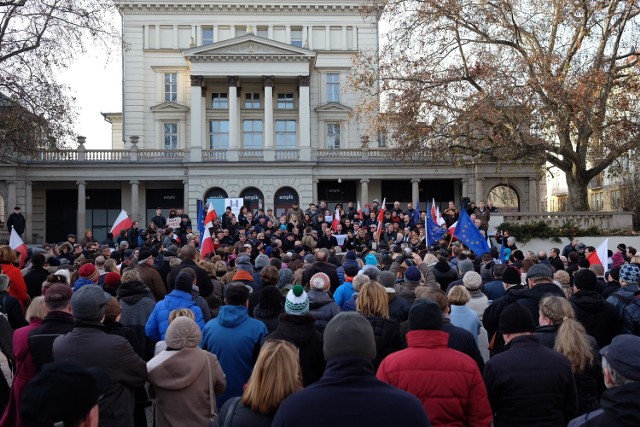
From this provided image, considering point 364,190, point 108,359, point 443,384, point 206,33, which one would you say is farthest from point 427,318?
point 206,33

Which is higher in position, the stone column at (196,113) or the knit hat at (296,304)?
the stone column at (196,113)

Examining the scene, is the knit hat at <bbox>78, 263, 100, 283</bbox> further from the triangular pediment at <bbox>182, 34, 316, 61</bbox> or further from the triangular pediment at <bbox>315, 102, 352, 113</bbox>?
the triangular pediment at <bbox>315, 102, 352, 113</bbox>

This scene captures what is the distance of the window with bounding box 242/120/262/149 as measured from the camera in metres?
49.8

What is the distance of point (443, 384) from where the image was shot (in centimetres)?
474

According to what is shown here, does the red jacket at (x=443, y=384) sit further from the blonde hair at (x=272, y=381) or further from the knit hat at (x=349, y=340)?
the knit hat at (x=349, y=340)

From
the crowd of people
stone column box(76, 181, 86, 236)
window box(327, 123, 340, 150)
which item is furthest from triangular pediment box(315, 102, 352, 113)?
the crowd of people

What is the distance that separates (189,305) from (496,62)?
23.9 metres

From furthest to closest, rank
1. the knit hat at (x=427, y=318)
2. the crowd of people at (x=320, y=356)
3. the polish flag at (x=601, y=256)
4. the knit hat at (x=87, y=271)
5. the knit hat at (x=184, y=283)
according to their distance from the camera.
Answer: the polish flag at (x=601, y=256), the knit hat at (x=87, y=271), the knit hat at (x=184, y=283), the knit hat at (x=427, y=318), the crowd of people at (x=320, y=356)

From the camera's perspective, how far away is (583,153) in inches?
1173

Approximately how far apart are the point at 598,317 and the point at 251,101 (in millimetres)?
43643

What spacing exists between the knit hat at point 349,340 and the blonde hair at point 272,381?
62cm

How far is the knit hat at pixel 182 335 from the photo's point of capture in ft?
18.4

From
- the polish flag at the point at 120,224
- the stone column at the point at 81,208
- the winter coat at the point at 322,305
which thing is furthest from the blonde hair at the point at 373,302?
the stone column at the point at 81,208

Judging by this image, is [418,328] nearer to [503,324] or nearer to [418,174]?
[503,324]
